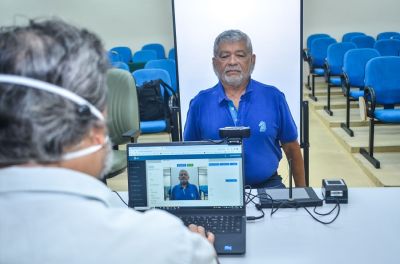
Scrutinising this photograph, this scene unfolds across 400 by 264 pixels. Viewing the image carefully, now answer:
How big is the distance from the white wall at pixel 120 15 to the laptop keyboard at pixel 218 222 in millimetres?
6948

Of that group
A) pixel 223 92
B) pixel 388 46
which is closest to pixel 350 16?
pixel 388 46

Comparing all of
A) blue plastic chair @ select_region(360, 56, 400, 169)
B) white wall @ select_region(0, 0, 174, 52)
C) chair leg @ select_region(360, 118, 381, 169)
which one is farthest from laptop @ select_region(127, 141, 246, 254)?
white wall @ select_region(0, 0, 174, 52)

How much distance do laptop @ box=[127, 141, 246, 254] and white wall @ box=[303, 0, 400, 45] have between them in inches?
285

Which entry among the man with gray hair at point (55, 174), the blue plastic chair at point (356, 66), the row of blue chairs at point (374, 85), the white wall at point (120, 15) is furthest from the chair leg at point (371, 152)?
the white wall at point (120, 15)

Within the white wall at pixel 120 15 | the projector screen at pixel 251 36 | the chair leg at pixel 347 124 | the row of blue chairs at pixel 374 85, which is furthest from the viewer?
the white wall at pixel 120 15

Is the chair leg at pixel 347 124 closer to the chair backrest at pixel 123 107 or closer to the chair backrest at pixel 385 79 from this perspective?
the chair backrest at pixel 385 79

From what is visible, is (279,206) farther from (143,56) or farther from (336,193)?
(143,56)

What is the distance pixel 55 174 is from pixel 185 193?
0.83 metres

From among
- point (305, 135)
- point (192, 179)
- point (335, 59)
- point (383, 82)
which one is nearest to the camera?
point (192, 179)

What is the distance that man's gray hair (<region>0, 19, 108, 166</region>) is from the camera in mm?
601

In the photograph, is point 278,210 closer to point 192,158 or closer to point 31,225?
point 192,158

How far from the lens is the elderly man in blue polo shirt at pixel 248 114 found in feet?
6.73

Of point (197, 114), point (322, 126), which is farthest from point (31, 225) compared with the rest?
point (322, 126)

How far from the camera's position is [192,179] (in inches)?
55.9
